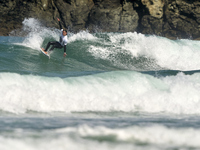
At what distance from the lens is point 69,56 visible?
1302 cm

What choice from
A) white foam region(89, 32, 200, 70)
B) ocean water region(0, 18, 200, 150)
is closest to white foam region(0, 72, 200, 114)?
ocean water region(0, 18, 200, 150)

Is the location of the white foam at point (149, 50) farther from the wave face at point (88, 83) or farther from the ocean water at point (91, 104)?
the ocean water at point (91, 104)

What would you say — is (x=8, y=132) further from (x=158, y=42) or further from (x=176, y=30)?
(x=176, y=30)

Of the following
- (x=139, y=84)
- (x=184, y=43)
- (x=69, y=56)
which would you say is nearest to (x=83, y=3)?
(x=184, y=43)

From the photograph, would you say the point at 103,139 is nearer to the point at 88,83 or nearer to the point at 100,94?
the point at 100,94

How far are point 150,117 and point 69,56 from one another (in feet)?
25.7

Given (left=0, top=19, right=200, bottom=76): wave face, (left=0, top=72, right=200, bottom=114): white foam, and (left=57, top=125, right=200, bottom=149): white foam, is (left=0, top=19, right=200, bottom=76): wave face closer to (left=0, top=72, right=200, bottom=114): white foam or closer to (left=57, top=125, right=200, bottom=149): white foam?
(left=0, top=72, right=200, bottom=114): white foam

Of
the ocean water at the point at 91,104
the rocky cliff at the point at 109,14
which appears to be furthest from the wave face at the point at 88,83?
the rocky cliff at the point at 109,14

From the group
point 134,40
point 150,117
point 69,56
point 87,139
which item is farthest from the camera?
point 134,40

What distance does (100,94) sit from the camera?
281 inches

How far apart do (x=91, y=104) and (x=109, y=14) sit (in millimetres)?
26609

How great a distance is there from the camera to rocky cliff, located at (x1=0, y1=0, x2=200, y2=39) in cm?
3178

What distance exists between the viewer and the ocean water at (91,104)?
3934 mm

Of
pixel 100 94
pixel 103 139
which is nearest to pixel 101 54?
pixel 100 94
